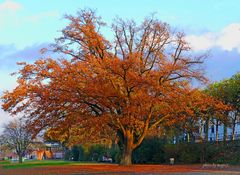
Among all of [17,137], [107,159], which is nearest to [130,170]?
[107,159]

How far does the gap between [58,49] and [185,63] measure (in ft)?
40.6

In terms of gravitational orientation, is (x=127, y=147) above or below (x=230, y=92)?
below

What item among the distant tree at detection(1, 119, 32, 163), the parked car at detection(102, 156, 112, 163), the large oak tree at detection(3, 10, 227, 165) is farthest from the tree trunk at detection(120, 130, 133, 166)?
the distant tree at detection(1, 119, 32, 163)

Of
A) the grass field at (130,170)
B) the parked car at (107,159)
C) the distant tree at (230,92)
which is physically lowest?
the parked car at (107,159)

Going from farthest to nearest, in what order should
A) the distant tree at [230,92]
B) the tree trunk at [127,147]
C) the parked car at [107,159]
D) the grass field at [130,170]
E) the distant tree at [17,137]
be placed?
1. the distant tree at [17,137]
2. the parked car at [107,159]
3. the distant tree at [230,92]
4. the tree trunk at [127,147]
5. the grass field at [130,170]

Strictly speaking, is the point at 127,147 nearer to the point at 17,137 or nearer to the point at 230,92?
the point at 230,92

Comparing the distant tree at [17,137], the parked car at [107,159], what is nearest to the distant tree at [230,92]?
the parked car at [107,159]

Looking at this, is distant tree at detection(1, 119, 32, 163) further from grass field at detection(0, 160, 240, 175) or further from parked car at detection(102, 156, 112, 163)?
grass field at detection(0, 160, 240, 175)

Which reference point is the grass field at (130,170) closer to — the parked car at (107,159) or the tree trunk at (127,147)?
the tree trunk at (127,147)

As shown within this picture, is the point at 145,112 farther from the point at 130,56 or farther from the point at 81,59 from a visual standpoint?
the point at 81,59

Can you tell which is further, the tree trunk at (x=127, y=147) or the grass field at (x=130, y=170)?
the tree trunk at (x=127, y=147)

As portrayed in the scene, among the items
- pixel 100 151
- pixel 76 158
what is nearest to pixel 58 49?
pixel 100 151

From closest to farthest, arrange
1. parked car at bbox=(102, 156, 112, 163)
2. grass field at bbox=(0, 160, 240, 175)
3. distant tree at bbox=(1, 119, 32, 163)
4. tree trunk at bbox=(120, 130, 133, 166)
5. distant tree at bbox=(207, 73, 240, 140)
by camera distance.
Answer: grass field at bbox=(0, 160, 240, 175) < tree trunk at bbox=(120, 130, 133, 166) < distant tree at bbox=(207, 73, 240, 140) < parked car at bbox=(102, 156, 112, 163) < distant tree at bbox=(1, 119, 32, 163)

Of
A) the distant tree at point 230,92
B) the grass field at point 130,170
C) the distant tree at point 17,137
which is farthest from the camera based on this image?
the distant tree at point 17,137
